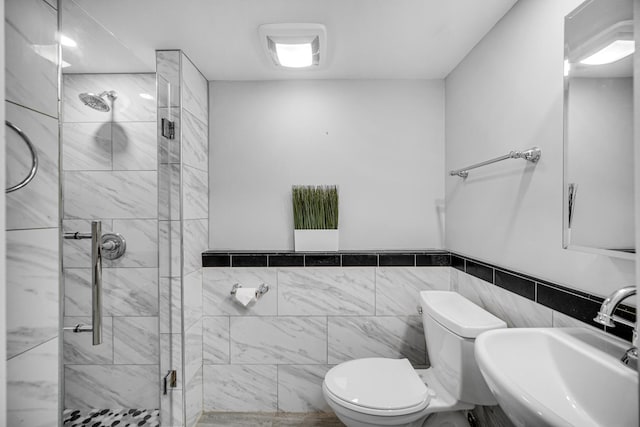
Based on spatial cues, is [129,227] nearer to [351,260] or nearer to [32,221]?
[32,221]

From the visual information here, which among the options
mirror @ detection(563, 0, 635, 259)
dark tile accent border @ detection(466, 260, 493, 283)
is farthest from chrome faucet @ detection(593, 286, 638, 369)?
dark tile accent border @ detection(466, 260, 493, 283)

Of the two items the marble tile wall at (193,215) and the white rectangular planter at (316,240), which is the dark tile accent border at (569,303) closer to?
the white rectangular planter at (316,240)

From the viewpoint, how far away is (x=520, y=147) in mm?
1402

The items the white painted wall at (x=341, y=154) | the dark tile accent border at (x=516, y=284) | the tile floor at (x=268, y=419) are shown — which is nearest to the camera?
the dark tile accent border at (x=516, y=284)

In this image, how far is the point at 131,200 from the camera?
1.43 meters

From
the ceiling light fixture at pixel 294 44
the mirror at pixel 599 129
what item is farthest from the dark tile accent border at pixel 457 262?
the ceiling light fixture at pixel 294 44

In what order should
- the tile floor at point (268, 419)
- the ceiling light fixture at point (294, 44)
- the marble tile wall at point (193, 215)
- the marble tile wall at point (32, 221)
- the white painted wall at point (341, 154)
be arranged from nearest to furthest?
the marble tile wall at point (32, 221) < the ceiling light fixture at point (294, 44) < the marble tile wall at point (193, 215) < the tile floor at point (268, 419) < the white painted wall at point (341, 154)

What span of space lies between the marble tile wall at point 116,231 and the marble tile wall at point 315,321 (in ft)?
1.94

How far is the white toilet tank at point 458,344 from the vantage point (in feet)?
4.48

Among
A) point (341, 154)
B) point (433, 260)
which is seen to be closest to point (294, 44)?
point (341, 154)

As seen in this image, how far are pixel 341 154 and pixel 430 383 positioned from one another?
4.73 feet

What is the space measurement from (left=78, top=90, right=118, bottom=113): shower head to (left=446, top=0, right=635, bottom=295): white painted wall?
5.65 feet

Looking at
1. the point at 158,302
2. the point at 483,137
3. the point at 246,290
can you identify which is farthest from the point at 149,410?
the point at 483,137

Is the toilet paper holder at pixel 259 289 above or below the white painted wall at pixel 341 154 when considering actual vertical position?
below
